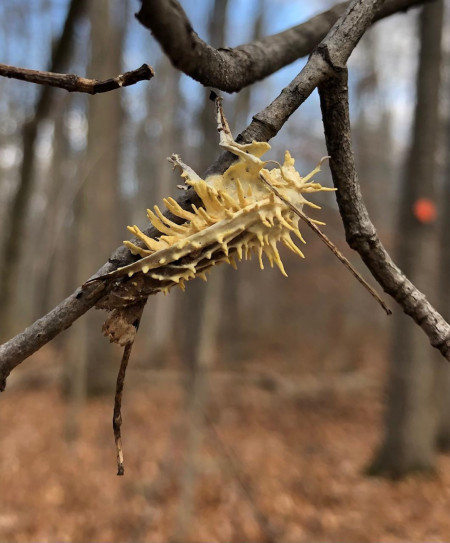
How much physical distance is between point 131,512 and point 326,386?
5.58 metres

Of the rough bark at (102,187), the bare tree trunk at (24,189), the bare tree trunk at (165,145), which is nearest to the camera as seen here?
the bare tree trunk at (24,189)

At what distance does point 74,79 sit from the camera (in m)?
0.83

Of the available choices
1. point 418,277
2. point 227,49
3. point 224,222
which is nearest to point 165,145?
point 418,277

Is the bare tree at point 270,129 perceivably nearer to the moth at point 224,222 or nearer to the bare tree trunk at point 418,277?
the moth at point 224,222

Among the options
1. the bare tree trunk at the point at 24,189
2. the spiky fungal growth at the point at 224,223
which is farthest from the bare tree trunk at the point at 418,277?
the spiky fungal growth at the point at 224,223

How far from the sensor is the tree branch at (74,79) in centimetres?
80

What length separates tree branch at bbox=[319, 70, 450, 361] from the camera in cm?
112

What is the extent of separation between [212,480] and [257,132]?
17.8 ft

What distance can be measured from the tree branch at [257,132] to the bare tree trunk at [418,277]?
5.25 metres

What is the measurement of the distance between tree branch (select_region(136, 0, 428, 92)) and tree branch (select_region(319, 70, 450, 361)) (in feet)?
0.81

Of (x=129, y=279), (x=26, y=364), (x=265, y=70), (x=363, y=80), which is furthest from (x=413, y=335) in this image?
(x=363, y=80)

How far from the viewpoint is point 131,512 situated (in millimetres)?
5090

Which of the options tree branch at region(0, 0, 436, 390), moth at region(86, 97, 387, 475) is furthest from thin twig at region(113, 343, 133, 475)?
tree branch at region(0, 0, 436, 390)

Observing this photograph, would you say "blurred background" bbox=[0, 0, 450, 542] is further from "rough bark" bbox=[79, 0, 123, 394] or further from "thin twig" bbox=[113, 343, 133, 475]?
"thin twig" bbox=[113, 343, 133, 475]
